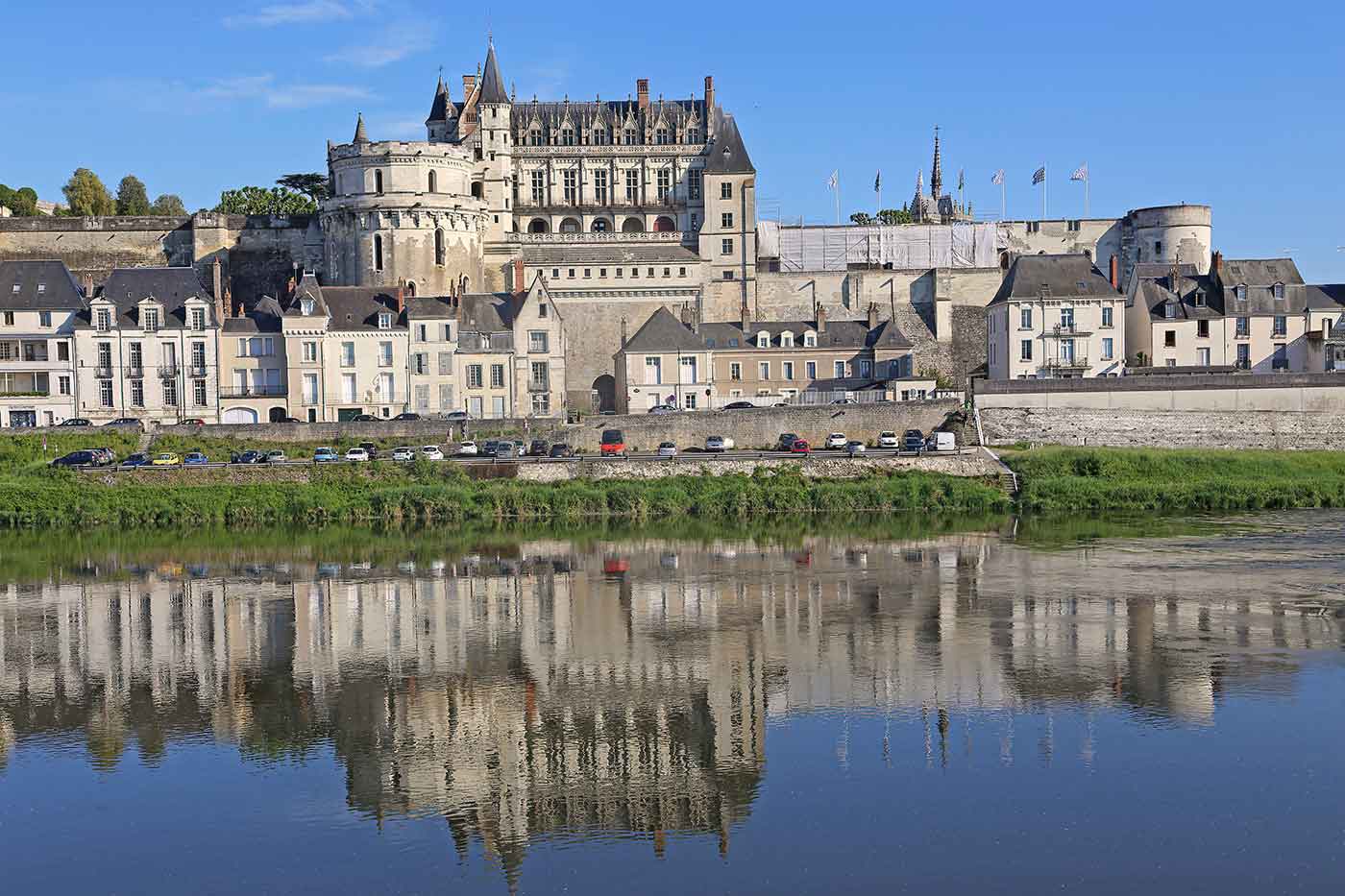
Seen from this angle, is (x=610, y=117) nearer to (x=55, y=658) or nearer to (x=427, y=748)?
(x=55, y=658)

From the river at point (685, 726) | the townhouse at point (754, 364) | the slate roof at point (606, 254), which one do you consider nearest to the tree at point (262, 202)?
the slate roof at point (606, 254)

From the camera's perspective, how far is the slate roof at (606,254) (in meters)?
51.9

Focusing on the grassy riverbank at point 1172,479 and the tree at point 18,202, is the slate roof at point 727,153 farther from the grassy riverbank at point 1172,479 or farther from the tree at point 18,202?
the tree at point 18,202

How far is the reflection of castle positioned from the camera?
14.8 m

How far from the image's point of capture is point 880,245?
188 ft

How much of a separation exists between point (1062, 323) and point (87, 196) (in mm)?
44185

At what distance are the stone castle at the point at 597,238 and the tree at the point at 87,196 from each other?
40.8ft

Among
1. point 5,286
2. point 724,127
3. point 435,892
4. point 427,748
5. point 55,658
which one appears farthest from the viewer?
point 724,127

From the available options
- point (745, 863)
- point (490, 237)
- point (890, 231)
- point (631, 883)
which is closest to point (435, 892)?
point (631, 883)

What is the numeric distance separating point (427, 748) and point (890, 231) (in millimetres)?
44432

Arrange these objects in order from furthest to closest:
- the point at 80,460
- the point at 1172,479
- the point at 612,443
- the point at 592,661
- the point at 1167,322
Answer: the point at 1167,322 < the point at 612,443 < the point at 80,460 < the point at 1172,479 < the point at 592,661

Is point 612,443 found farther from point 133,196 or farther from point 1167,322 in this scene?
point 133,196

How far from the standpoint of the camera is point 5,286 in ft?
143

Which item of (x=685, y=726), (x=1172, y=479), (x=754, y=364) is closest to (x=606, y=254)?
(x=754, y=364)
